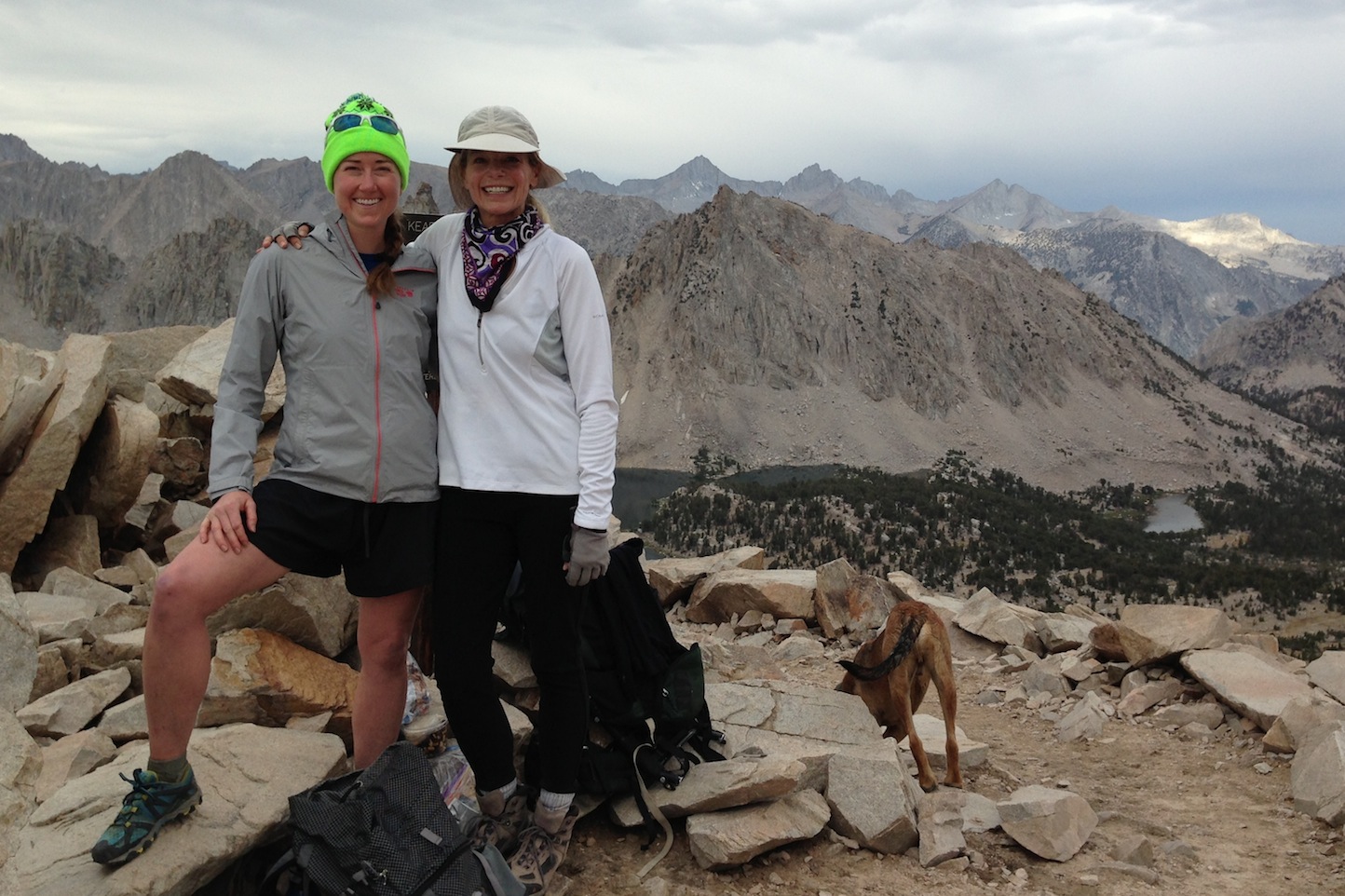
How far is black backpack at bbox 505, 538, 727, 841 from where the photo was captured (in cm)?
440

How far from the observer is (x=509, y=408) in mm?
3268

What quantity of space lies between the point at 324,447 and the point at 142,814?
4.75 ft

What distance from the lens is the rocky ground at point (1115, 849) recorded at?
4152 millimetres

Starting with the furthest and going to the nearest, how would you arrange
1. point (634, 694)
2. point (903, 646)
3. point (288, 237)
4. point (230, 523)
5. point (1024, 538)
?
point (1024, 538) < point (903, 646) < point (634, 694) < point (288, 237) < point (230, 523)

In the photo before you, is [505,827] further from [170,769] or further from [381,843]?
[170,769]

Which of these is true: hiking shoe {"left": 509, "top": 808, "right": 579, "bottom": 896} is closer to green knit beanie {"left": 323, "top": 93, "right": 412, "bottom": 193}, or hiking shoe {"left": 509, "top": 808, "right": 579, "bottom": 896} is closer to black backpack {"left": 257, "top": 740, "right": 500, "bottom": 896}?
black backpack {"left": 257, "top": 740, "right": 500, "bottom": 896}

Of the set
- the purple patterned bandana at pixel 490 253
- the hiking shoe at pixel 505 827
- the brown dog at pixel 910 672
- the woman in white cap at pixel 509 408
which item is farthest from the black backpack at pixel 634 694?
the purple patterned bandana at pixel 490 253

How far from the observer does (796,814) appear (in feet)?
14.5

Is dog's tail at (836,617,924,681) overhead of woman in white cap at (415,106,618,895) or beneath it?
beneath

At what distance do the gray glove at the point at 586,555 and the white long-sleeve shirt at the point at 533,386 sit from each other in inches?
2.1

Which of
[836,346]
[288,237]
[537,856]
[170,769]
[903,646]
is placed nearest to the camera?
[170,769]

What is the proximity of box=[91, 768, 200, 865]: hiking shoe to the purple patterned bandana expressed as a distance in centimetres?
207

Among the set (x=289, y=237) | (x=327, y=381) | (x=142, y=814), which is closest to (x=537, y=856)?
(x=142, y=814)

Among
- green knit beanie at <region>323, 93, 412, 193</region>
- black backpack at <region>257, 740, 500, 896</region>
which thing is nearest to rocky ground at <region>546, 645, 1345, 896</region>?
black backpack at <region>257, 740, 500, 896</region>
